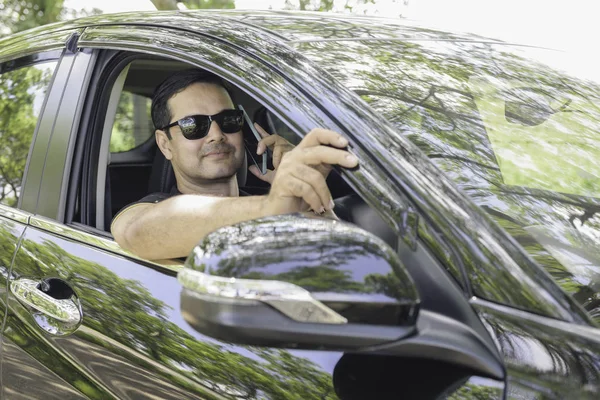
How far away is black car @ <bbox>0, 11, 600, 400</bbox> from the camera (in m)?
1.22

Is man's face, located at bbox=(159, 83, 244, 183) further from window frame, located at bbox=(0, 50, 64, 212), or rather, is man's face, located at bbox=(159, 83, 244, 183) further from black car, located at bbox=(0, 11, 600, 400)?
window frame, located at bbox=(0, 50, 64, 212)

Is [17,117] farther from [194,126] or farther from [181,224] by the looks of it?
[181,224]

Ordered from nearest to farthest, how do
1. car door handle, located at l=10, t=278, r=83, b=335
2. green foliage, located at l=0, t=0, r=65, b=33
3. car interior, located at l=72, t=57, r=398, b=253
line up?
1. car interior, located at l=72, t=57, r=398, b=253
2. car door handle, located at l=10, t=278, r=83, b=335
3. green foliage, located at l=0, t=0, r=65, b=33

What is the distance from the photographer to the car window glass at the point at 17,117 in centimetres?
246

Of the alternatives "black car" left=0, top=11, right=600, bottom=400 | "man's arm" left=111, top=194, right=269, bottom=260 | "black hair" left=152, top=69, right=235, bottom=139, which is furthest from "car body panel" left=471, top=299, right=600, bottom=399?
"black hair" left=152, top=69, right=235, bottom=139

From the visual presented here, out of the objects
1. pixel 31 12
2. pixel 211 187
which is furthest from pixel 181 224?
pixel 31 12

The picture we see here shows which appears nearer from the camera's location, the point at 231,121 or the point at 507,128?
the point at 507,128

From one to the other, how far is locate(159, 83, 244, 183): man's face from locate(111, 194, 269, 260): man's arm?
0.53 m

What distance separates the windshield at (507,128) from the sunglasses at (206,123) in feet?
2.12

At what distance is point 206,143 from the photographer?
2.45 m

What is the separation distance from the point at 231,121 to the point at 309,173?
94cm

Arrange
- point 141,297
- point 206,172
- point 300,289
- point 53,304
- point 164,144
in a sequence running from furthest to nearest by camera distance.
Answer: point 164,144
point 206,172
point 53,304
point 141,297
point 300,289

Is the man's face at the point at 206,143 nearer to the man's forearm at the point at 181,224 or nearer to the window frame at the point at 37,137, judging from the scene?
the window frame at the point at 37,137

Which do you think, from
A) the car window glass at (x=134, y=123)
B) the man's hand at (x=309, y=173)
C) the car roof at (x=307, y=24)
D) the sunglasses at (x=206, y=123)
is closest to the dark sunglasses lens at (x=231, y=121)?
the sunglasses at (x=206, y=123)
